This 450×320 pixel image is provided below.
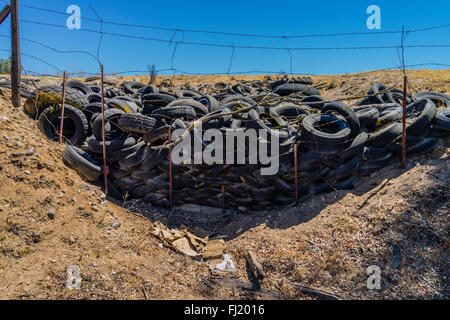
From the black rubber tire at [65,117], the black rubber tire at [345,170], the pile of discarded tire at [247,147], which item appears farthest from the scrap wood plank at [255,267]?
the black rubber tire at [65,117]

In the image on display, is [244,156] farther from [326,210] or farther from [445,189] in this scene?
[445,189]

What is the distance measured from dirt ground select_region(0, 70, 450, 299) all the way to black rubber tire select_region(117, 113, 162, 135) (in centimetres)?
129

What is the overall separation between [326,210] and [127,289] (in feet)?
11.2

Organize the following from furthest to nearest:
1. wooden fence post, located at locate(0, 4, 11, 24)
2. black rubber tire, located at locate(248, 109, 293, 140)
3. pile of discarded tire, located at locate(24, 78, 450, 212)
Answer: wooden fence post, located at locate(0, 4, 11, 24), black rubber tire, located at locate(248, 109, 293, 140), pile of discarded tire, located at locate(24, 78, 450, 212)

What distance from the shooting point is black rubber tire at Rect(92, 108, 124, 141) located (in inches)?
233

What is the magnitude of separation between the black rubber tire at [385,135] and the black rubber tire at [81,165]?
5.19 m

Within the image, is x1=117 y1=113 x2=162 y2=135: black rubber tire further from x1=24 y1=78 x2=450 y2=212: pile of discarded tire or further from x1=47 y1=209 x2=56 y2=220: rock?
x1=47 y1=209 x2=56 y2=220: rock

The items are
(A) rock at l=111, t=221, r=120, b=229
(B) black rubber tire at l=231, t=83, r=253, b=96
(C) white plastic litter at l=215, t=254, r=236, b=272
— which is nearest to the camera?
(C) white plastic litter at l=215, t=254, r=236, b=272

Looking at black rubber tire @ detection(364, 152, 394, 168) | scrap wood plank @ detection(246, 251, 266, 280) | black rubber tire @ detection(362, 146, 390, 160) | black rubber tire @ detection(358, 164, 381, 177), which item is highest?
black rubber tire @ detection(362, 146, 390, 160)

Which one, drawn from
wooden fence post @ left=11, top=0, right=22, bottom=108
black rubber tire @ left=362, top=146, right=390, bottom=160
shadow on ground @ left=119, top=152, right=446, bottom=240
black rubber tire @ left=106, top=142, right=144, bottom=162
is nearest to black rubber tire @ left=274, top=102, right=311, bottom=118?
black rubber tire @ left=362, top=146, right=390, bottom=160

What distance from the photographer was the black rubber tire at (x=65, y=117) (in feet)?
20.7

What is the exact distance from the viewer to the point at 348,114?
19.3ft

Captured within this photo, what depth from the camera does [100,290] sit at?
3.80m
